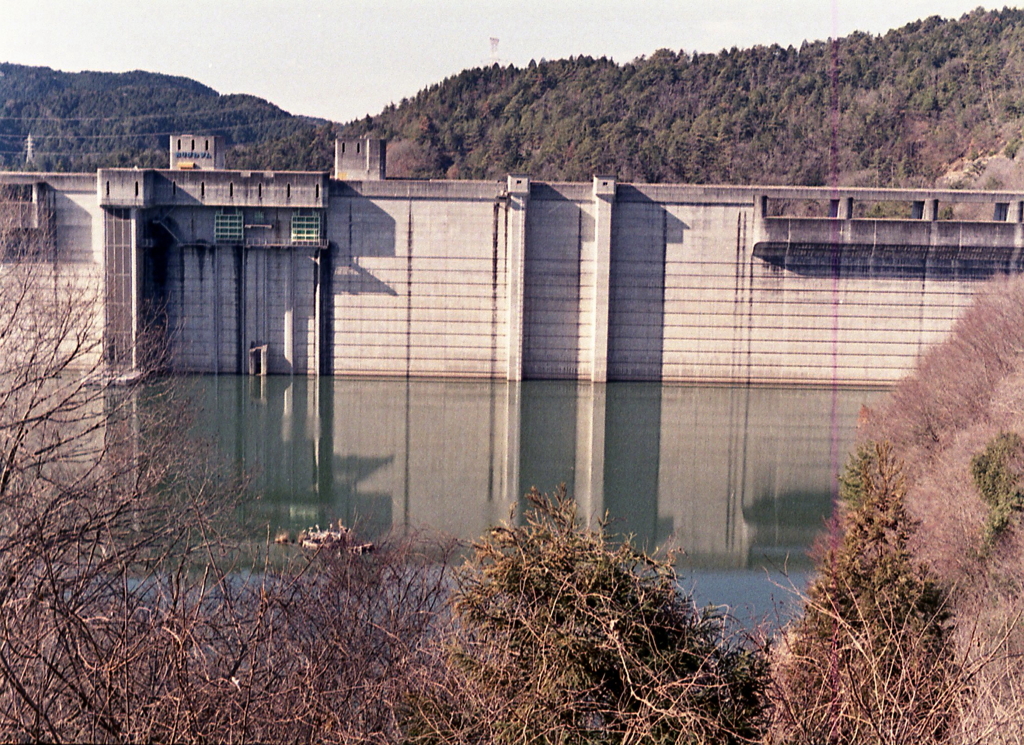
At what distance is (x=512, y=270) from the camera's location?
25016 millimetres

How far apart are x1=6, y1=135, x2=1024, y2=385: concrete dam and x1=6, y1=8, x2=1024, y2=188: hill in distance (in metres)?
14.4

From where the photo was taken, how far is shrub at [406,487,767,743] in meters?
5.14

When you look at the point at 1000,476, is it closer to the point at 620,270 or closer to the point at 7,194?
the point at 620,270

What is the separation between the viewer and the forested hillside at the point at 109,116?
185 feet

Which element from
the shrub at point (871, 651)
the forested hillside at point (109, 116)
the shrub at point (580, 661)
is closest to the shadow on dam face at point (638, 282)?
the shrub at point (871, 651)

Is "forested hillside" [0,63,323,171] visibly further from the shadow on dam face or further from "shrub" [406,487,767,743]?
"shrub" [406,487,767,743]

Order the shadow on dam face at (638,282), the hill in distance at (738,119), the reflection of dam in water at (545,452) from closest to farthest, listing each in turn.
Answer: the reflection of dam in water at (545,452)
the shadow on dam face at (638,282)
the hill in distance at (738,119)

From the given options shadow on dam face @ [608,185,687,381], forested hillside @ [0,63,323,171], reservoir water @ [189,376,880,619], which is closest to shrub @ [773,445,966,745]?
reservoir water @ [189,376,880,619]

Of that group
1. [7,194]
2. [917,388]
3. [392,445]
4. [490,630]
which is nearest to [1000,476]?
[917,388]

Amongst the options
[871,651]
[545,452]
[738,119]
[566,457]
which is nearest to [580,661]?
[871,651]

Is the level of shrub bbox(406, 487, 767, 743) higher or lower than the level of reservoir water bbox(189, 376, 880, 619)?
higher

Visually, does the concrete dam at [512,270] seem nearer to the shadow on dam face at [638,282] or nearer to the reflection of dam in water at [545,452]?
the shadow on dam face at [638,282]

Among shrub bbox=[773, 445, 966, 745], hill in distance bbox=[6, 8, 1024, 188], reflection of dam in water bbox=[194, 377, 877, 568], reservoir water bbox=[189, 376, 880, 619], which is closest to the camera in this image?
shrub bbox=[773, 445, 966, 745]

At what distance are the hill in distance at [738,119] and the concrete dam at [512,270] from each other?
14400 mm
